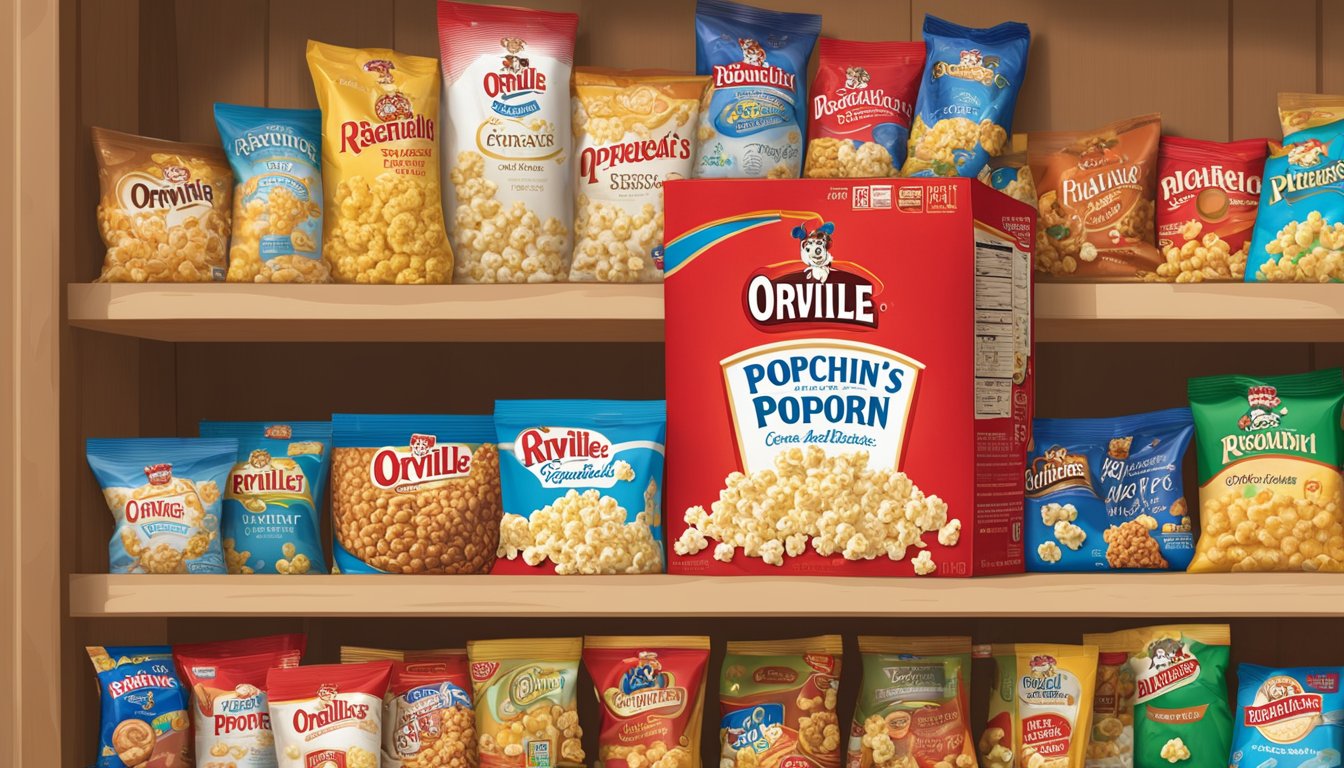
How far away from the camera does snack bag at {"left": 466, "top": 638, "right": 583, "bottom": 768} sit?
4.22 ft

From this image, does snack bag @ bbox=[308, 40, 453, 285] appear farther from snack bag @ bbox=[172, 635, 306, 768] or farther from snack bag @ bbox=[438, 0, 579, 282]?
snack bag @ bbox=[172, 635, 306, 768]

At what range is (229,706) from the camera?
1.29 meters

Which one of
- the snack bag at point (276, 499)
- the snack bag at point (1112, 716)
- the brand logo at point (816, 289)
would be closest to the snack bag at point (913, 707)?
the snack bag at point (1112, 716)

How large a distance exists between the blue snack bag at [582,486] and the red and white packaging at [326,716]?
21 centimetres

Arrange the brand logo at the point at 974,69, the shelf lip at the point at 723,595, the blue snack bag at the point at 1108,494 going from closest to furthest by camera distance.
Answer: the shelf lip at the point at 723,595 < the blue snack bag at the point at 1108,494 < the brand logo at the point at 974,69

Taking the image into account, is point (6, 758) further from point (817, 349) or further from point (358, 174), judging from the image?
point (817, 349)

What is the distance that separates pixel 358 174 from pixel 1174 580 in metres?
1.05

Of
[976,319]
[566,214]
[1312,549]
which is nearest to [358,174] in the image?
[566,214]

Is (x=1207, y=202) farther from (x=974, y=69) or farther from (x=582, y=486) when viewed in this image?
(x=582, y=486)

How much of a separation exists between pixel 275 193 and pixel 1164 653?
1201 mm

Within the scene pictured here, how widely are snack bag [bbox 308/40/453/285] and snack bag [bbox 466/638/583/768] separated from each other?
0.45m

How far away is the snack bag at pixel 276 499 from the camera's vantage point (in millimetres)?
1309

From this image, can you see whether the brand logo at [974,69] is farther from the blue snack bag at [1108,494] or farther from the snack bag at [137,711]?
the snack bag at [137,711]

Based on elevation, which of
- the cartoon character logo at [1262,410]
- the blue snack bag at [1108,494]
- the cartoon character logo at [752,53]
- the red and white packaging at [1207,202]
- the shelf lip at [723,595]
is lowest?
the shelf lip at [723,595]
